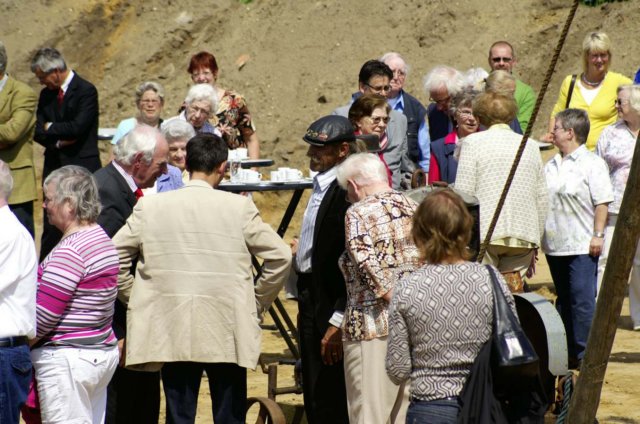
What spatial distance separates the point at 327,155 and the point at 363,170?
2.28ft

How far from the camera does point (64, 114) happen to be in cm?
1086

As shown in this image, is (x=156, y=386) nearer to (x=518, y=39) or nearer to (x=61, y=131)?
(x=61, y=131)

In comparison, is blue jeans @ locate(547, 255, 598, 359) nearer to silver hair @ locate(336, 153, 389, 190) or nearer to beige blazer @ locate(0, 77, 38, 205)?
silver hair @ locate(336, 153, 389, 190)

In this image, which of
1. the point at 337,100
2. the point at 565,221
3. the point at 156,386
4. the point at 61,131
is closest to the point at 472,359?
the point at 156,386

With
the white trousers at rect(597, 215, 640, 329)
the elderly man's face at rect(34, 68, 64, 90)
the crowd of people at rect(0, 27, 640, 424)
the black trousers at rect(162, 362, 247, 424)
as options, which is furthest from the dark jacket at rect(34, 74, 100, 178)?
the black trousers at rect(162, 362, 247, 424)

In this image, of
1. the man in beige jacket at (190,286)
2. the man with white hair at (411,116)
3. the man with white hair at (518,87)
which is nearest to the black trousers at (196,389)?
the man in beige jacket at (190,286)

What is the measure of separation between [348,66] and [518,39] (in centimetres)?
289

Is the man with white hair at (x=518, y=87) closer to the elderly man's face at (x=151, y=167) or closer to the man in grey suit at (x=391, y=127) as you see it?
the man in grey suit at (x=391, y=127)

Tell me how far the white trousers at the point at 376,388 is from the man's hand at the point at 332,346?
0.94ft

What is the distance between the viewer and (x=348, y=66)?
2025 centimetres

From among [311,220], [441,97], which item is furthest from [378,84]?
[311,220]

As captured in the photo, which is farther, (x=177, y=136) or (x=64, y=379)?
(x=177, y=136)

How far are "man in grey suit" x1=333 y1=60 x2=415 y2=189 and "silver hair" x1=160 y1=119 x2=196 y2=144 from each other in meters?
1.08

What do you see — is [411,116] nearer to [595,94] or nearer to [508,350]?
[595,94]
